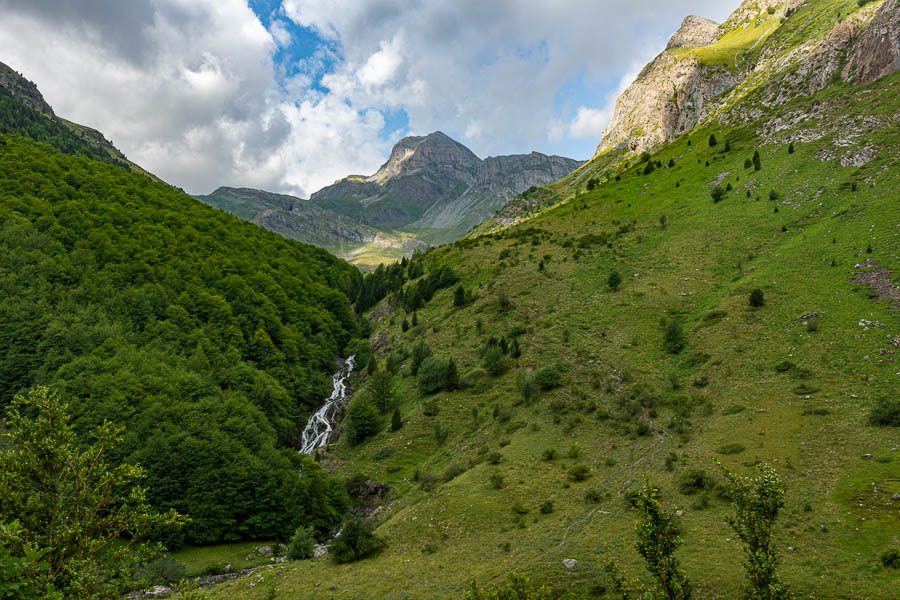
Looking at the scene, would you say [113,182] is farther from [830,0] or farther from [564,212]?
[830,0]

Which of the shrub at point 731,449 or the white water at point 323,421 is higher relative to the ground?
the shrub at point 731,449

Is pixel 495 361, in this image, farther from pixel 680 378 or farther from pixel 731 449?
pixel 731 449

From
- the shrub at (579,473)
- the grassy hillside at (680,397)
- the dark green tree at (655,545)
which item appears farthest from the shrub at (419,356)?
the dark green tree at (655,545)

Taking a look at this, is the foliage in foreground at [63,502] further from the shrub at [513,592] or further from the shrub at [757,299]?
the shrub at [757,299]

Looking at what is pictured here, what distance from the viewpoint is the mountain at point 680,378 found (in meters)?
19.4

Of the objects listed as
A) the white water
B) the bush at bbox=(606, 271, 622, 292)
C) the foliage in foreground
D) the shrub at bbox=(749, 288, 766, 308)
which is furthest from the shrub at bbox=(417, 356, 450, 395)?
the foliage in foreground

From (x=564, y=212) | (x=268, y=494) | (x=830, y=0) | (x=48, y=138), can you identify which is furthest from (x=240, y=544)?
(x=830, y=0)

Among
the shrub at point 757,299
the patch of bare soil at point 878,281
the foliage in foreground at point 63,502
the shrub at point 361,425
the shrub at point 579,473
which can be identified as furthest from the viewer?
the shrub at point 361,425

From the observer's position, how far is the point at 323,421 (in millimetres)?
65250

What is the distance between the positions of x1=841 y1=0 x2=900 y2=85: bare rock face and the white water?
382 feet

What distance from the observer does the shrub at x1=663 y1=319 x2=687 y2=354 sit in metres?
42.4

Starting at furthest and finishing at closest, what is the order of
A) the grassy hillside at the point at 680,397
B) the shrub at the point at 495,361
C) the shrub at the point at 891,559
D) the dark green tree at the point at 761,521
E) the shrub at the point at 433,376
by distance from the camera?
the shrub at the point at 433,376 → the shrub at the point at 495,361 → the grassy hillside at the point at 680,397 → the shrub at the point at 891,559 → the dark green tree at the point at 761,521

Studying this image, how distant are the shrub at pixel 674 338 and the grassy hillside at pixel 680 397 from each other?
1150mm

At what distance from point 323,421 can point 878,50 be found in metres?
124
